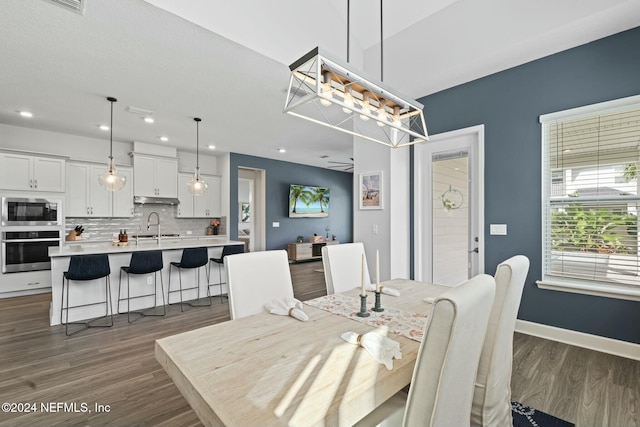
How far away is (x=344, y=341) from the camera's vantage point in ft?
4.14

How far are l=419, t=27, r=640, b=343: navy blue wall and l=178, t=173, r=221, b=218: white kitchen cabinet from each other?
5.32 metres

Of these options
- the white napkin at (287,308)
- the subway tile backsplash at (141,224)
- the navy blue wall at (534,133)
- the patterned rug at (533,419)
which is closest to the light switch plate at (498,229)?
the navy blue wall at (534,133)

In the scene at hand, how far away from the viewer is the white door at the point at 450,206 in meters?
3.38

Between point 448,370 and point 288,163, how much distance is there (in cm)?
763

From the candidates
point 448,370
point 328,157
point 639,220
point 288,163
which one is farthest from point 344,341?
point 288,163

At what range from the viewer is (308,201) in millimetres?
8398

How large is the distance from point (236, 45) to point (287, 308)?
237 cm

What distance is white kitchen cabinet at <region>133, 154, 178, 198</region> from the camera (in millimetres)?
5871

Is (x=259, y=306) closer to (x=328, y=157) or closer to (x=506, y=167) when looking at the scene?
(x=506, y=167)

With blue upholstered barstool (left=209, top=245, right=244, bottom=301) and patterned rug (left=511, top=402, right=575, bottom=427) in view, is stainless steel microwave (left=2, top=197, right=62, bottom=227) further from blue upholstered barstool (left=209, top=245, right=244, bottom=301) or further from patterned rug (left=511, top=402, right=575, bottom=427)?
patterned rug (left=511, top=402, right=575, bottom=427)

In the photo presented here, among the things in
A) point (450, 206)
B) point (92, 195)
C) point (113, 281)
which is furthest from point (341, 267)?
point (92, 195)

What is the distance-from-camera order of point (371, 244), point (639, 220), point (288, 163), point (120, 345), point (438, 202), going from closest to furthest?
point (639, 220)
point (120, 345)
point (438, 202)
point (371, 244)
point (288, 163)

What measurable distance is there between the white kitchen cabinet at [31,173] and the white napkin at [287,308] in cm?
546

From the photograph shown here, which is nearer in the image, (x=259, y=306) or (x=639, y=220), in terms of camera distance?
(x=259, y=306)
